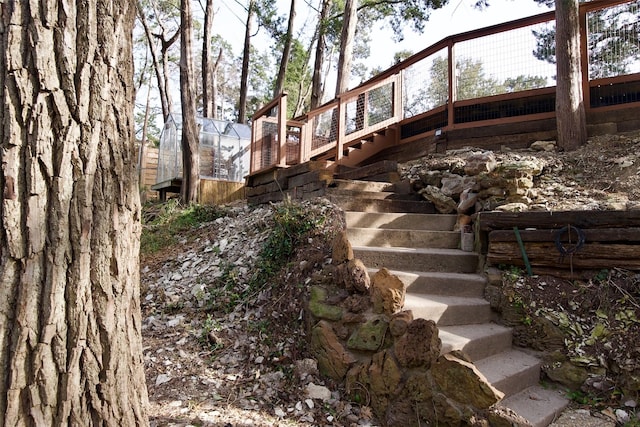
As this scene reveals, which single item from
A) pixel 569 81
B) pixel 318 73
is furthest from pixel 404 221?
pixel 318 73

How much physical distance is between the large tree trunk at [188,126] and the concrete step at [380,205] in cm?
434

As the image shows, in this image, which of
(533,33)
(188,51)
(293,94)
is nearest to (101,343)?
(533,33)

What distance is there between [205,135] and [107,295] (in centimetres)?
926

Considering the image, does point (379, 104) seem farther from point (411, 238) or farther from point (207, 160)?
point (207, 160)

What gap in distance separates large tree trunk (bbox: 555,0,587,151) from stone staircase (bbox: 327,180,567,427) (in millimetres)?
2323

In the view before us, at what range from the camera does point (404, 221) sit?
443cm

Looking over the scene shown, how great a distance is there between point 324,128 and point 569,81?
3.49 metres

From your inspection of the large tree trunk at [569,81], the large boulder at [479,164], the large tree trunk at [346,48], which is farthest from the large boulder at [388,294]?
the large tree trunk at [346,48]

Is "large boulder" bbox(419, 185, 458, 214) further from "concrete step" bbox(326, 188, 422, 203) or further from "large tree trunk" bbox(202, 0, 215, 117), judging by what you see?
"large tree trunk" bbox(202, 0, 215, 117)

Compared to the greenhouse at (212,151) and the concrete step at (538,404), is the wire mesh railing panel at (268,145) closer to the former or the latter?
the greenhouse at (212,151)

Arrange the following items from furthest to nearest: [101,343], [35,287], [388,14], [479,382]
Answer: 1. [388,14]
2. [479,382]
3. [101,343]
4. [35,287]

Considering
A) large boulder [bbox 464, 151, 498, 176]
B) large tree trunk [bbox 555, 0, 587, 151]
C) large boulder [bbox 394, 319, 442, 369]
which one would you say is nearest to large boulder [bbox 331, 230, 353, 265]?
large boulder [bbox 394, 319, 442, 369]

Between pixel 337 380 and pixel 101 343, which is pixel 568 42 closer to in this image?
pixel 337 380

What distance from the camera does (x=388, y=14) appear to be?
1271 centimetres
